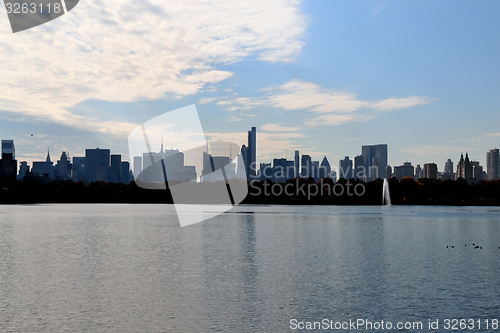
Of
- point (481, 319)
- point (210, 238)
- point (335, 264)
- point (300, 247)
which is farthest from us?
point (210, 238)

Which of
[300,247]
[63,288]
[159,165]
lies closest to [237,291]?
[63,288]

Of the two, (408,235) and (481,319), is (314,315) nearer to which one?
(481,319)

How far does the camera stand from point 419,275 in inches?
1442

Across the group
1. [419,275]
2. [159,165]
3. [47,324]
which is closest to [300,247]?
[419,275]

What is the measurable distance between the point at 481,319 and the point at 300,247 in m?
30.3

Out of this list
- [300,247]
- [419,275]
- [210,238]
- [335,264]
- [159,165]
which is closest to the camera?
[419,275]

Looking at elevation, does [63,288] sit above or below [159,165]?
below

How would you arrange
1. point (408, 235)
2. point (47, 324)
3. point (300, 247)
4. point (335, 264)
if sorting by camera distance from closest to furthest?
point (47, 324) → point (335, 264) → point (300, 247) → point (408, 235)

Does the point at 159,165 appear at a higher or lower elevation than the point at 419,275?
higher

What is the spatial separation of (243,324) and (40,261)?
83.6 ft

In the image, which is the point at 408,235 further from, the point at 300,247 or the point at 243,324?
the point at 243,324

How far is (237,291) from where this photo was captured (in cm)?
3044

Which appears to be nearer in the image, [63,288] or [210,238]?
[63,288]

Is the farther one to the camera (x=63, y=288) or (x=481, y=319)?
(x=63, y=288)
